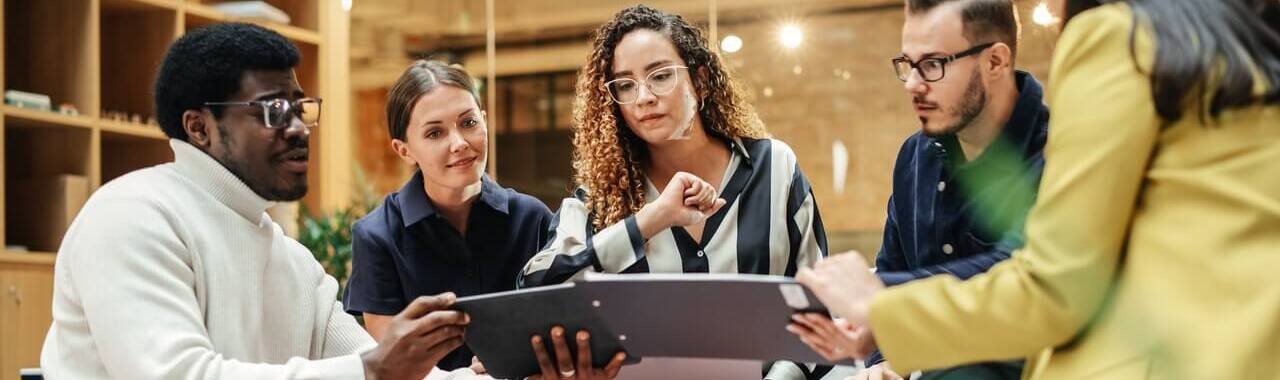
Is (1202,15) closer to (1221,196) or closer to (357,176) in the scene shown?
(1221,196)

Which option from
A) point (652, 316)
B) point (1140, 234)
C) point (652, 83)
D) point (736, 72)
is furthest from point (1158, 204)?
point (736, 72)

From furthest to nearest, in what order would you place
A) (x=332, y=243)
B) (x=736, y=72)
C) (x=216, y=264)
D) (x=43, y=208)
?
(x=736, y=72) < (x=332, y=243) < (x=43, y=208) < (x=216, y=264)

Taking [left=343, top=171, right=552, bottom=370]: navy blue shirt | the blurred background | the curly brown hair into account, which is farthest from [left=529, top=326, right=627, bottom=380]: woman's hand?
the blurred background

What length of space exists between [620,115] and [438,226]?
0.50 metres

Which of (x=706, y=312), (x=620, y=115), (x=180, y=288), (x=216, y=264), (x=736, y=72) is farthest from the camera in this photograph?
(x=736, y=72)

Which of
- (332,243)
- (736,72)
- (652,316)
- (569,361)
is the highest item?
(736,72)

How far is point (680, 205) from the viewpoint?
248 centimetres

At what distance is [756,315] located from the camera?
198 centimetres

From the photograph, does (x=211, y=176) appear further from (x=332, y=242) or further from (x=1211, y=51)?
(x=332, y=242)

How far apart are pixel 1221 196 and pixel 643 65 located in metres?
1.49

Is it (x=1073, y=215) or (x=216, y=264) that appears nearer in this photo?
(x=1073, y=215)

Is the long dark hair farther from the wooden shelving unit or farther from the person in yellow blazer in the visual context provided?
the wooden shelving unit

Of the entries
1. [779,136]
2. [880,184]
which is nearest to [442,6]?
[779,136]

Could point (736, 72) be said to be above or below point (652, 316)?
above
